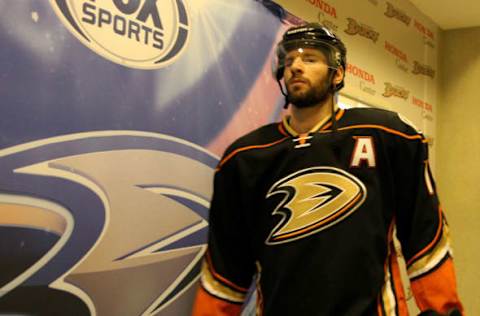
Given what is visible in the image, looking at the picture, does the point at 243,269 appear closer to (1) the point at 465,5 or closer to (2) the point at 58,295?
(2) the point at 58,295

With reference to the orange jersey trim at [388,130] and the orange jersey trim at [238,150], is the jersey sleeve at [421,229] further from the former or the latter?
the orange jersey trim at [238,150]

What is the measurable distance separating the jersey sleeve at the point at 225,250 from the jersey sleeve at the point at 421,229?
0.47m

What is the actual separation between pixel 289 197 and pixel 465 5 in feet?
8.24

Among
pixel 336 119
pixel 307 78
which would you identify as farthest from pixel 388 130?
pixel 307 78

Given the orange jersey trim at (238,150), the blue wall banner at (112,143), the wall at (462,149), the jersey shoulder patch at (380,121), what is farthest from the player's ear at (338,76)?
the wall at (462,149)

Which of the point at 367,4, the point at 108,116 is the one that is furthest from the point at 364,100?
the point at 108,116

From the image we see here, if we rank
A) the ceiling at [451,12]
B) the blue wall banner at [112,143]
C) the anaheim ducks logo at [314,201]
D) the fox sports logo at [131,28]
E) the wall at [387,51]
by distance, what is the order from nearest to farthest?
the blue wall banner at [112,143] → the fox sports logo at [131,28] → the anaheim ducks logo at [314,201] → the wall at [387,51] → the ceiling at [451,12]

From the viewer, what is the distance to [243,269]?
1.62m

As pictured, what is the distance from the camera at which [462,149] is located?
3660 mm

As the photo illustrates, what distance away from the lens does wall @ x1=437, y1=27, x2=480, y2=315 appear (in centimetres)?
358

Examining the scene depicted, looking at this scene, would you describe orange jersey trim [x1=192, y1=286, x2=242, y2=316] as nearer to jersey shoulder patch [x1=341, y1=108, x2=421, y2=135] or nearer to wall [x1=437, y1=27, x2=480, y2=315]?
jersey shoulder patch [x1=341, y1=108, x2=421, y2=135]

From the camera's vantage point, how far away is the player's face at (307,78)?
1543 millimetres

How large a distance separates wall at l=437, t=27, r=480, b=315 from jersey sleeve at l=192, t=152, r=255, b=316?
251 centimetres

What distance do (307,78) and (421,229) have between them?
1.76 ft
